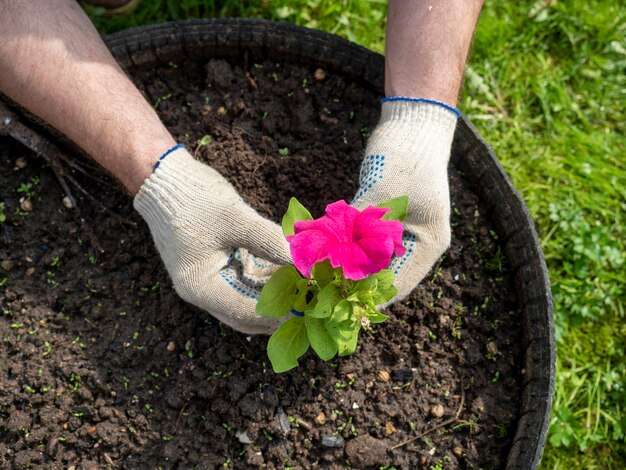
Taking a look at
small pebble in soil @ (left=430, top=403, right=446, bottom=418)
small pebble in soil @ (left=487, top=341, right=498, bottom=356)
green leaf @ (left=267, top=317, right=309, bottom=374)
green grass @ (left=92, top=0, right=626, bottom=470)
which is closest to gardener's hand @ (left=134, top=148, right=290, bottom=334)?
green leaf @ (left=267, top=317, right=309, bottom=374)

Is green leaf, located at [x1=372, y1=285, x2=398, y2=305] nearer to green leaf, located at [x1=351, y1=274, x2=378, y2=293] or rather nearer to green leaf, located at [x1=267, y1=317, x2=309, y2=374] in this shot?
green leaf, located at [x1=351, y1=274, x2=378, y2=293]

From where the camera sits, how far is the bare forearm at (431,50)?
2.13m

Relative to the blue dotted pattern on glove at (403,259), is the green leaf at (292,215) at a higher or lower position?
higher

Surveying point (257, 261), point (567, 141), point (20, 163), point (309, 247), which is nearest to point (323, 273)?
point (309, 247)

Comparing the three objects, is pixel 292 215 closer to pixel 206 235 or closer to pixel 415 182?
pixel 206 235

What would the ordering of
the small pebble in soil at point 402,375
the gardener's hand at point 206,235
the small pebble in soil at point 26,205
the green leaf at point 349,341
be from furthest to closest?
1. the small pebble in soil at point 26,205
2. the small pebble in soil at point 402,375
3. the gardener's hand at point 206,235
4. the green leaf at point 349,341

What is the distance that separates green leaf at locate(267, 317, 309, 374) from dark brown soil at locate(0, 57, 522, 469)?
1.21 feet

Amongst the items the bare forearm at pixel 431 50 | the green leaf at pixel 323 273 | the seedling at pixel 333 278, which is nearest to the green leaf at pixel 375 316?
the seedling at pixel 333 278

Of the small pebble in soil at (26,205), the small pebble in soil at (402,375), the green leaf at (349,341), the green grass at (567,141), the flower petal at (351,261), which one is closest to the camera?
the flower petal at (351,261)

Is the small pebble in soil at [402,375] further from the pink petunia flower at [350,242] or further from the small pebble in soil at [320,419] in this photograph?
the pink petunia flower at [350,242]

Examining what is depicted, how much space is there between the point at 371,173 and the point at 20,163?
4.68ft

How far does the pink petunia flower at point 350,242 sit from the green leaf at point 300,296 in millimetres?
328

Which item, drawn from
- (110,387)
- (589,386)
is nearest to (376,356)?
(110,387)

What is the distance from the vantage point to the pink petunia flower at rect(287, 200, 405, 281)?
4.28 feet
